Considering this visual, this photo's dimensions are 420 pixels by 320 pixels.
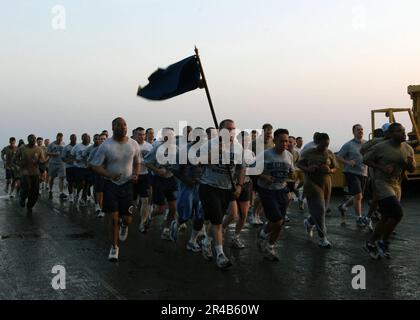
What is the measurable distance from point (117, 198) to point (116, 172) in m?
0.35

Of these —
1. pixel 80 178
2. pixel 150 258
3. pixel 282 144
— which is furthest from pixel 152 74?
pixel 80 178

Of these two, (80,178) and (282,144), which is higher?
(282,144)

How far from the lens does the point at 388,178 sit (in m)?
7.28

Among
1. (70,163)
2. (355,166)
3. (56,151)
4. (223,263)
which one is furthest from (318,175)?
(56,151)

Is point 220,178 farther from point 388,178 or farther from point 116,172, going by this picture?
point 388,178

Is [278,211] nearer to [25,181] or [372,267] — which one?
[372,267]

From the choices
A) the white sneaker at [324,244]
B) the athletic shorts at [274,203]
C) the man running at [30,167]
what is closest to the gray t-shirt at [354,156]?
the white sneaker at [324,244]

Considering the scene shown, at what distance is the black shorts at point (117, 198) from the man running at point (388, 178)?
335 cm

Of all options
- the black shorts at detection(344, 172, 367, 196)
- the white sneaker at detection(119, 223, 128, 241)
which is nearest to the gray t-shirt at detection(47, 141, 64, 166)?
the white sneaker at detection(119, 223, 128, 241)

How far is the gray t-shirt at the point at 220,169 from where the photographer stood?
6.88 metres

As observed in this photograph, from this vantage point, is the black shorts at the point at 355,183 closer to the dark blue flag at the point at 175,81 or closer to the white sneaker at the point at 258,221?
the white sneaker at the point at 258,221

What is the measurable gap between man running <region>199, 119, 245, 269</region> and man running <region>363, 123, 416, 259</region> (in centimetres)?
190
